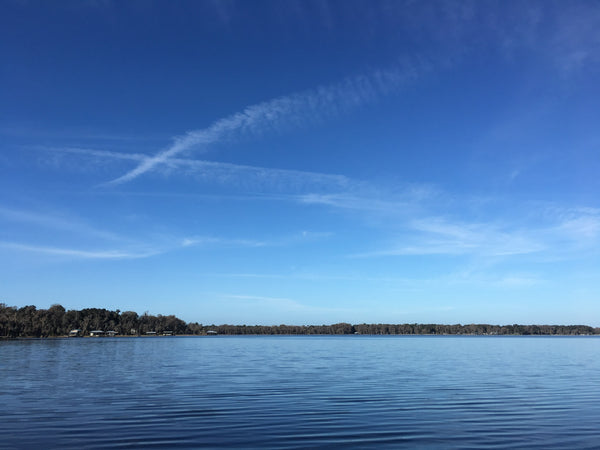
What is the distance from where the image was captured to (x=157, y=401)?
32.2 m

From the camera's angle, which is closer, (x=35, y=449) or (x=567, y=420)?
(x=35, y=449)

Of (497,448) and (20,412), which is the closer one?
(497,448)

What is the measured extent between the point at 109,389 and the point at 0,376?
18.3 metres

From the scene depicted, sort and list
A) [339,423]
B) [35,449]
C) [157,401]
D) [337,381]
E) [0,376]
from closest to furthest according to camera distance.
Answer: [35,449] < [339,423] < [157,401] < [337,381] < [0,376]

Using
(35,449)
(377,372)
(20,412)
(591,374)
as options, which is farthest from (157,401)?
(591,374)

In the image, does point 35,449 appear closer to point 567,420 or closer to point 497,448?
point 497,448

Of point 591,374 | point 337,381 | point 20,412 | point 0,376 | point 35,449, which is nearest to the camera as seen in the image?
point 35,449

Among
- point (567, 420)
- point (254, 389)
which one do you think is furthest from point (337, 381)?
point (567, 420)

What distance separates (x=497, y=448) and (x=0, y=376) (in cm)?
4993

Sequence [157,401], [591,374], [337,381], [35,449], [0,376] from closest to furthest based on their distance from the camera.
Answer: [35,449]
[157,401]
[337,381]
[0,376]
[591,374]

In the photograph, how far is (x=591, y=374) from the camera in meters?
53.7

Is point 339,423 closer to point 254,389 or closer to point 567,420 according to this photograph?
point 567,420

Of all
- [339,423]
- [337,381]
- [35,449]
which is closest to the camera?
[35,449]

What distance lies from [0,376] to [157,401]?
27.1 metres
